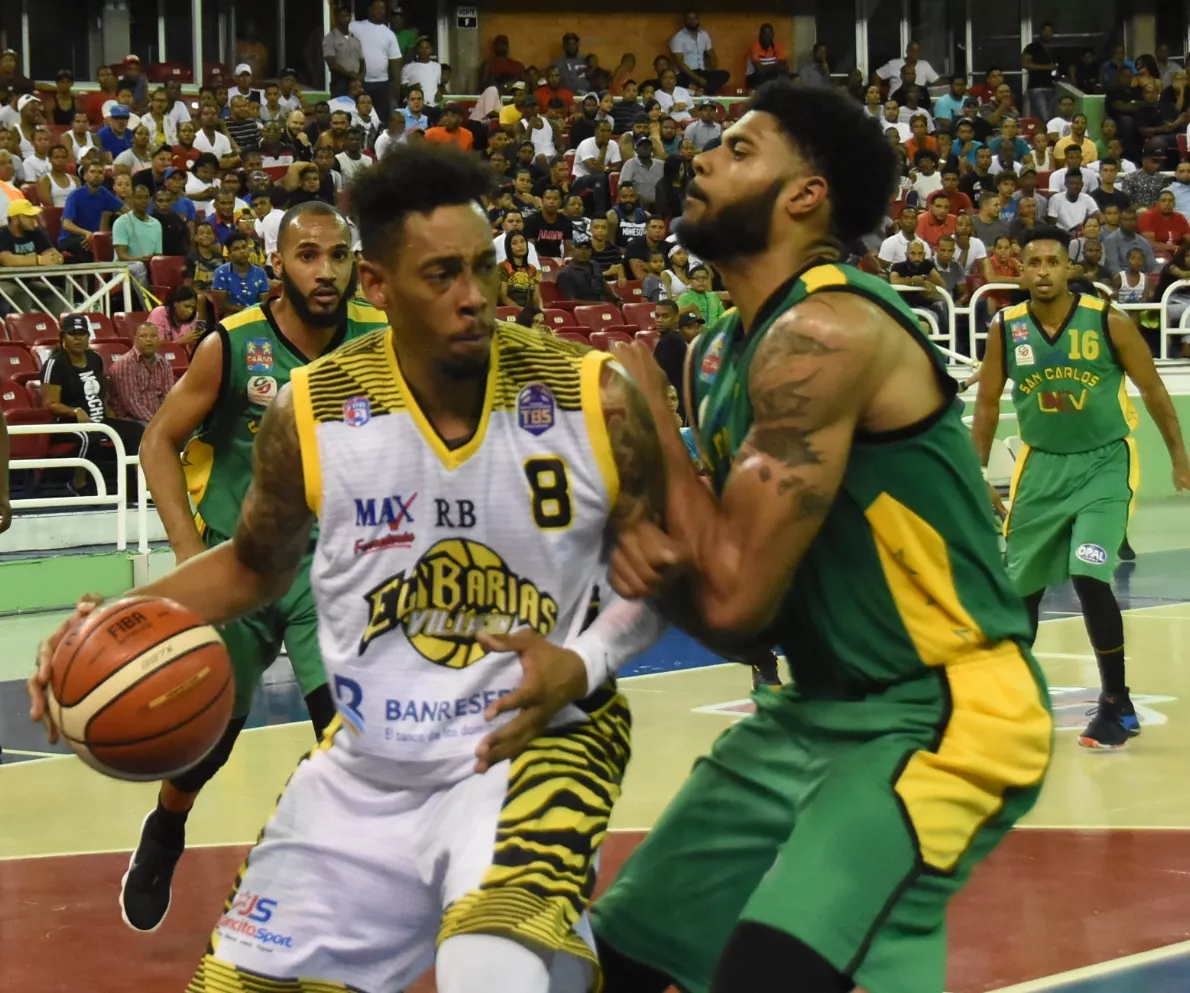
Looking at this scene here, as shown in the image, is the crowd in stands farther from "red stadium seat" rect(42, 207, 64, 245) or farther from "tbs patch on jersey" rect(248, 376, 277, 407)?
"tbs patch on jersey" rect(248, 376, 277, 407)

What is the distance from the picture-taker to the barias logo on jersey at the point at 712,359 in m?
3.88

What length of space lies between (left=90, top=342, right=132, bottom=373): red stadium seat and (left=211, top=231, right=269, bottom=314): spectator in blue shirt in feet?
2.61

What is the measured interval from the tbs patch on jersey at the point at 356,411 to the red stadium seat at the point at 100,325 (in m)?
11.4

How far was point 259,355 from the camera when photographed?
619 centimetres

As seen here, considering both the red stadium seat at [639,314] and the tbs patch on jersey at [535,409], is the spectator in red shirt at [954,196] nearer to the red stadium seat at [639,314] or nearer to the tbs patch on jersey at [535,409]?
the red stadium seat at [639,314]

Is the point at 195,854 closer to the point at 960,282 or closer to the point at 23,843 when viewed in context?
the point at 23,843

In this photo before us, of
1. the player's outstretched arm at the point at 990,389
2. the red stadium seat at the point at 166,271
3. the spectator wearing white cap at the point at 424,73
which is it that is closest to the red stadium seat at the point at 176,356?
the red stadium seat at the point at 166,271

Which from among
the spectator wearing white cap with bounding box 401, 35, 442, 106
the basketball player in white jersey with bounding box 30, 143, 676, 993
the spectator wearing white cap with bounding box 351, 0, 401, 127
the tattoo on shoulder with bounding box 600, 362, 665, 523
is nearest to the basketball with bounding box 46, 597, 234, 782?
the basketball player in white jersey with bounding box 30, 143, 676, 993

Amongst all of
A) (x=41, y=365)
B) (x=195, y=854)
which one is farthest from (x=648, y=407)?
(x=41, y=365)

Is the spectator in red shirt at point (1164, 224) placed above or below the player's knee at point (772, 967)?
above

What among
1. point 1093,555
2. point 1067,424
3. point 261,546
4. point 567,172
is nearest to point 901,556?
point 261,546

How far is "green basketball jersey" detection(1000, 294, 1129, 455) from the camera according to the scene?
8641 mm

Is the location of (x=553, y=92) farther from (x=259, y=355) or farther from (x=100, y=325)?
(x=259, y=355)

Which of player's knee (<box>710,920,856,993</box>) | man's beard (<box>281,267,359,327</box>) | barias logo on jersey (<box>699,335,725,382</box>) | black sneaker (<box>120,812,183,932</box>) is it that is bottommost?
black sneaker (<box>120,812,183,932</box>)
